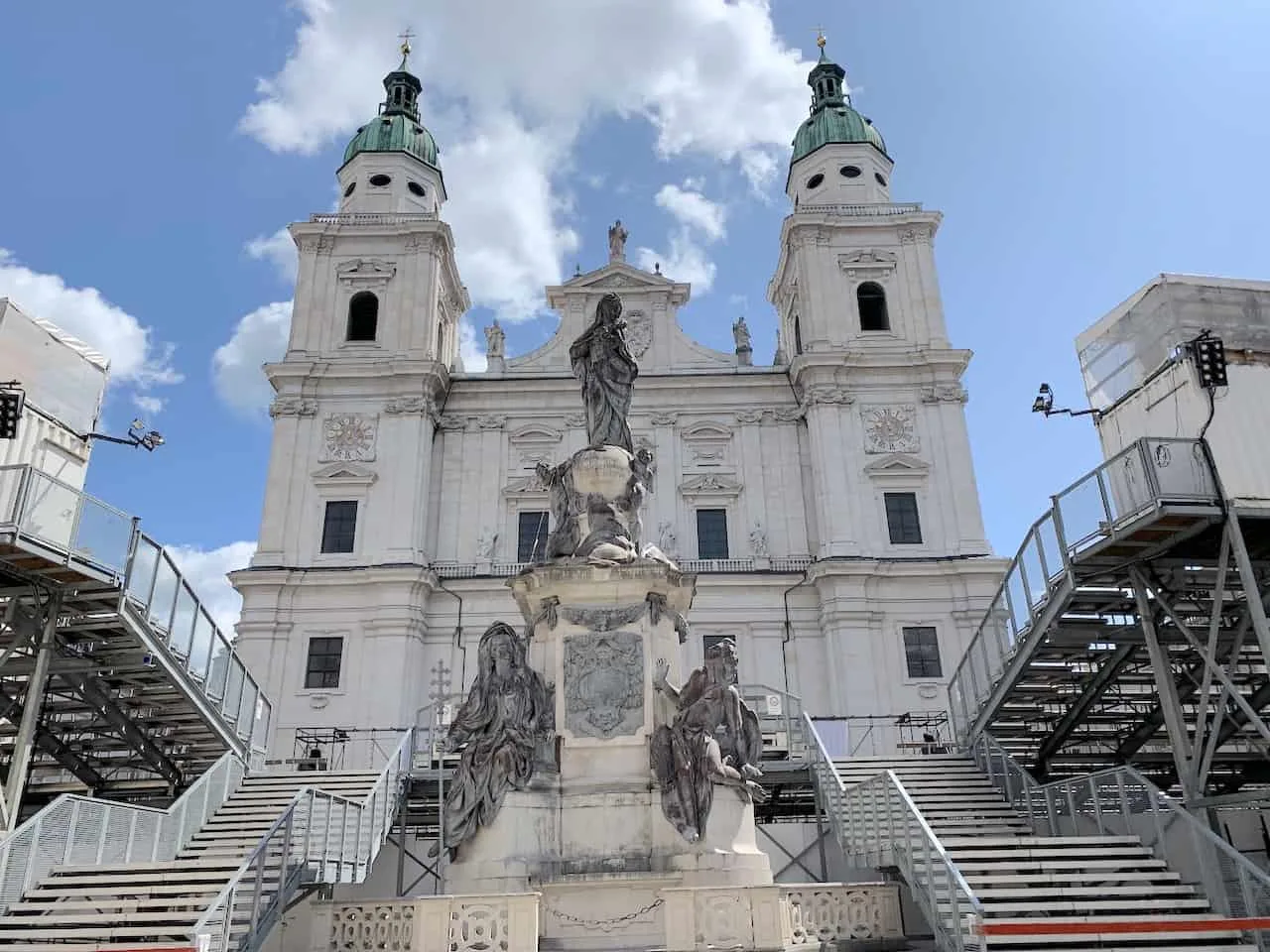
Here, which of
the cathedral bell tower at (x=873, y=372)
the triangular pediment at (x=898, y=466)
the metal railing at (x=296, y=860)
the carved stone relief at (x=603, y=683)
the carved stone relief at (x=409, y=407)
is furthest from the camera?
the carved stone relief at (x=409, y=407)

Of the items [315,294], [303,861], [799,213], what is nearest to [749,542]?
[799,213]

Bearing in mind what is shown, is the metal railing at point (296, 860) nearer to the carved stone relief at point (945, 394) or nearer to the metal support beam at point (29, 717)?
the metal support beam at point (29, 717)

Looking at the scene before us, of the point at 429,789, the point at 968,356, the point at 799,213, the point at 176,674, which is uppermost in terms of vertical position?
the point at 799,213

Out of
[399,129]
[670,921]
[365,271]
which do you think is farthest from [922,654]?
[399,129]

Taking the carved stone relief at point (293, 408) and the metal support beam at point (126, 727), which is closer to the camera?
the metal support beam at point (126, 727)

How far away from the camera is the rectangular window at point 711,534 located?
32.0 m

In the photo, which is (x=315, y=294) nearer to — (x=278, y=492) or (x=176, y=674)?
(x=278, y=492)

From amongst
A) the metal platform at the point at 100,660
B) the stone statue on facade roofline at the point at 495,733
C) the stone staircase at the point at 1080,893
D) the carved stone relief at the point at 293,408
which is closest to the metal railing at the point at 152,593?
the metal platform at the point at 100,660

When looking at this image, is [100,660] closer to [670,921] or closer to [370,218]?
[670,921]

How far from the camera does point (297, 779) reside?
691 inches

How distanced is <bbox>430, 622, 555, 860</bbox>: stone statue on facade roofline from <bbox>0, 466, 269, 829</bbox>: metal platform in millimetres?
5603

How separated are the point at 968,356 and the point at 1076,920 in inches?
1020

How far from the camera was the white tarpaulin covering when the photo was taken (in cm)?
1902

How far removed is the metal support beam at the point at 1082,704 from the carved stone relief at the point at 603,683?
25.9ft
